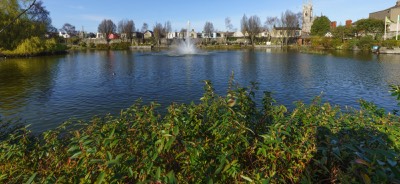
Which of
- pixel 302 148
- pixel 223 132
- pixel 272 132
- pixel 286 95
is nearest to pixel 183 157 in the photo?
pixel 223 132

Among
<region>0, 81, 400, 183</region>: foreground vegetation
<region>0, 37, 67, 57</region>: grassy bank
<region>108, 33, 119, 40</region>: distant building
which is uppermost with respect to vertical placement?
<region>108, 33, 119, 40</region>: distant building

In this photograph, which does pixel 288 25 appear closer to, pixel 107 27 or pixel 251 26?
pixel 251 26

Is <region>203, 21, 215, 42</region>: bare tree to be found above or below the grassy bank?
above

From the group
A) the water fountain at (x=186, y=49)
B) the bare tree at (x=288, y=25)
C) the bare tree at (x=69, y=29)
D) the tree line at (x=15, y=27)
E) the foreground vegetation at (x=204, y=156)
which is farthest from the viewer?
the bare tree at (x=69, y=29)

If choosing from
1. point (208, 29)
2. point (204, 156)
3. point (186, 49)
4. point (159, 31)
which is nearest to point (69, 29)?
point (159, 31)

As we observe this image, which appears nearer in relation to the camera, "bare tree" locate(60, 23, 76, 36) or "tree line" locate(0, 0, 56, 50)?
"tree line" locate(0, 0, 56, 50)

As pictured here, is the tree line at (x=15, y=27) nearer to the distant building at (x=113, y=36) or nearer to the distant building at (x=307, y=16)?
the distant building at (x=113, y=36)

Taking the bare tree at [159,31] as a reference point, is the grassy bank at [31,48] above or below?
below

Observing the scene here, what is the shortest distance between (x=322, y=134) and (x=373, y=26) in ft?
362

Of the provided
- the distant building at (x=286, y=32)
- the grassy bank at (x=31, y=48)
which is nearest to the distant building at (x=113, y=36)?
the grassy bank at (x=31, y=48)

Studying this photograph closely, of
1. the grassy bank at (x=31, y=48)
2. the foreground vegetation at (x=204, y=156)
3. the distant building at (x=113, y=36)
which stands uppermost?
the distant building at (x=113, y=36)

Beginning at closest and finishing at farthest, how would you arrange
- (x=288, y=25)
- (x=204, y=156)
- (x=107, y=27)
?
(x=204, y=156) < (x=288, y=25) < (x=107, y=27)

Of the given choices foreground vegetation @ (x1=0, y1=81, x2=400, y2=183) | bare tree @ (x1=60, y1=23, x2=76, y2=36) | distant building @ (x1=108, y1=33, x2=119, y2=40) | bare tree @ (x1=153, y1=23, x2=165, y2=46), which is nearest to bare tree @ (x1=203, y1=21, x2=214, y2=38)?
bare tree @ (x1=153, y1=23, x2=165, y2=46)

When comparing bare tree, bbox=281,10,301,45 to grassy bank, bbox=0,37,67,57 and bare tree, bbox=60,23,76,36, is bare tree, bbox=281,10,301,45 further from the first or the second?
bare tree, bbox=60,23,76,36
